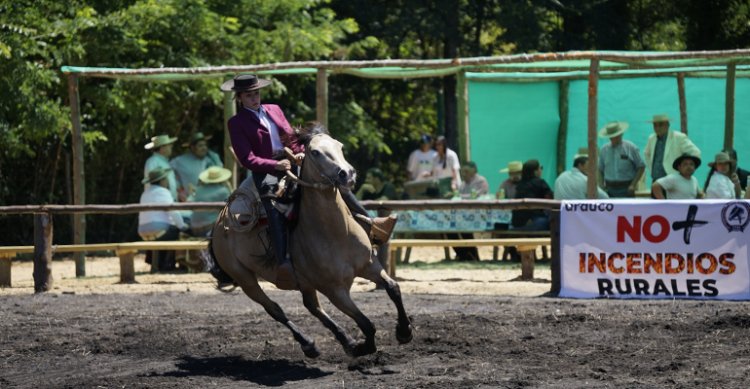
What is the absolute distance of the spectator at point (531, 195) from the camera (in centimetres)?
1725

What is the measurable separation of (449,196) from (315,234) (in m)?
9.00

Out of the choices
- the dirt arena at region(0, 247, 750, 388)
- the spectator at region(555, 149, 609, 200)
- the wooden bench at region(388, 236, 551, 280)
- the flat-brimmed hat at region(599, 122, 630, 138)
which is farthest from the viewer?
the flat-brimmed hat at region(599, 122, 630, 138)

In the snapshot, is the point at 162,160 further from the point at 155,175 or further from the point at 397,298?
the point at 397,298

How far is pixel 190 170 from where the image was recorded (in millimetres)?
18562

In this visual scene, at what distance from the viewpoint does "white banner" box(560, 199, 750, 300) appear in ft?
41.1

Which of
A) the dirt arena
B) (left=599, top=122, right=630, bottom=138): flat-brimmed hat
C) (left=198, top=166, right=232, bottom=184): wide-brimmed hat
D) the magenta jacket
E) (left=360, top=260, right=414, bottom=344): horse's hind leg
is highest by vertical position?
the magenta jacket

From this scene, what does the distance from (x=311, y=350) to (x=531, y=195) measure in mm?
8512

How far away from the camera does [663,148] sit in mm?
17641

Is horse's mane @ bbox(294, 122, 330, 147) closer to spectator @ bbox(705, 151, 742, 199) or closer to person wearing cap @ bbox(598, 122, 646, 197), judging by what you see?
spectator @ bbox(705, 151, 742, 199)

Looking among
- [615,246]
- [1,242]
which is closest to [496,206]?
[615,246]

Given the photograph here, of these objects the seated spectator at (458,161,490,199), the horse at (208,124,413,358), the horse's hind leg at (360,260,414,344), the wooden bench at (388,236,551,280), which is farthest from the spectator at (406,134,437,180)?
the horse at (208,124,413,358)

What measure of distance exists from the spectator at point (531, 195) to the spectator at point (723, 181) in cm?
237

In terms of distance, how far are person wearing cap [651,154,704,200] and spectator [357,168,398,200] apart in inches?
173

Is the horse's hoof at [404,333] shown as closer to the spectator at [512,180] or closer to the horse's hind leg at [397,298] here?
the horse's hind leg at [397,298]
